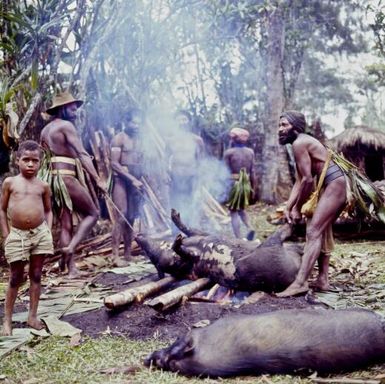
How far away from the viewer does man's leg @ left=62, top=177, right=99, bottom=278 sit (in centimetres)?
619

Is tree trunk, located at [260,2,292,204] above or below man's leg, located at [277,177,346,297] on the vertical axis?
above

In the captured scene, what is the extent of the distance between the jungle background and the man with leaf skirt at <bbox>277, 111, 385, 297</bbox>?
70 centimetres

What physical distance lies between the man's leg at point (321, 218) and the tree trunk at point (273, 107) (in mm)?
9077

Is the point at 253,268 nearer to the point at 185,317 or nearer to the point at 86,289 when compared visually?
the point at 185,317

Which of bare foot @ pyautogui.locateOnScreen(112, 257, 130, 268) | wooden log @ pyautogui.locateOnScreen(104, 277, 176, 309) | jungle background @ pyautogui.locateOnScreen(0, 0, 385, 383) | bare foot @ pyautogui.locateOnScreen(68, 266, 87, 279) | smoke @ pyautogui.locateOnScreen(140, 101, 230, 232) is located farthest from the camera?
smoke @ pyautogui.locateOnScreen(140, 101, 230, 232)

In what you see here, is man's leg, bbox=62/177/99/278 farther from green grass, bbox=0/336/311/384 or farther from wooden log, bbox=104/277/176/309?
green grass, bbox=0/336/311/384

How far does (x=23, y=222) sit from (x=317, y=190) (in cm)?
278

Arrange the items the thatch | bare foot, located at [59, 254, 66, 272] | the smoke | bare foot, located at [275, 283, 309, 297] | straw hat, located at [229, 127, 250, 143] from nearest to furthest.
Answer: bare foot, located at [275, 283, 309, 297], bare foot, located at [59, 254, 66, 272], the smoke, straw hat, located at [229, 127, 250, 143], the thatch

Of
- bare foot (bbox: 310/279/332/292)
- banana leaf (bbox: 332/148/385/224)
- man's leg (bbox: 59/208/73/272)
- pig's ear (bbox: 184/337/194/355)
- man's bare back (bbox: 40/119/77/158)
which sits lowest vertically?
bare foot (bbox: 310/279/332/292)

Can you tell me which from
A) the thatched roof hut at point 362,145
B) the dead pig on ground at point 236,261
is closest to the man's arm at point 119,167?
the dead pig on ground at point 236,261

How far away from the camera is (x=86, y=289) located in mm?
5344

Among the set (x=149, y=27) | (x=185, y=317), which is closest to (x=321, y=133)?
(x=149, y=27)

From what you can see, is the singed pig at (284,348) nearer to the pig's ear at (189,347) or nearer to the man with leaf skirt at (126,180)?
the pig's ear at (189,347)

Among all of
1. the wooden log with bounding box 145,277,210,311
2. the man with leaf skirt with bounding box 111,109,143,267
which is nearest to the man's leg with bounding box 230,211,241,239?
the man with leaf skirt with bounding box 111,109,143,267
